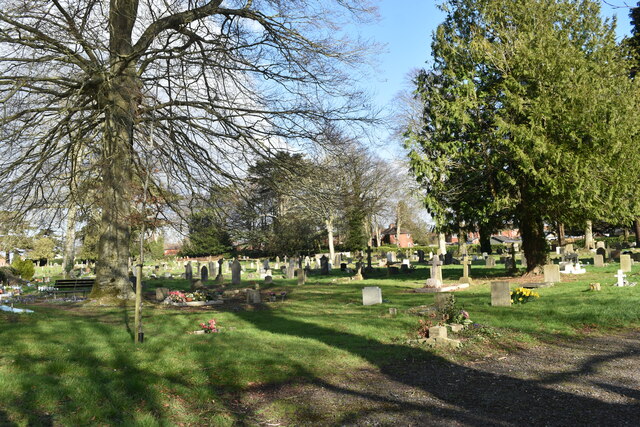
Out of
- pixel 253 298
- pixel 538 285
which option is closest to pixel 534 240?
pixel 538 285

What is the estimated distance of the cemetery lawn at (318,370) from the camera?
5559mm

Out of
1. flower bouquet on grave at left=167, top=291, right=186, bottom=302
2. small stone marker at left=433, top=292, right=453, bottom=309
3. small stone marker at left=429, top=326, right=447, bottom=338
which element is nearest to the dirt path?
small stone marker at left=429, top=326, right=447, bottom=338

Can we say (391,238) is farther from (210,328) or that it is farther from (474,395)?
(474,395)

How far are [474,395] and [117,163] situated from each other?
439 inches

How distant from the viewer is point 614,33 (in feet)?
65.1

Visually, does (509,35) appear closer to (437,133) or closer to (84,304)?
(437,133)

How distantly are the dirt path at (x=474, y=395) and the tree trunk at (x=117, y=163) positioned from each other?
9.18 meters

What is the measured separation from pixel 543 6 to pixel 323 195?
11979mm

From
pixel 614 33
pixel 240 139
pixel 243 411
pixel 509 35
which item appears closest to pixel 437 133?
pixel 509 35

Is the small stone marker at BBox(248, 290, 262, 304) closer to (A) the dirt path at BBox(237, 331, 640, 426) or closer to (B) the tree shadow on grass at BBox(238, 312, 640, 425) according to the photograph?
(B) the tree shadow on grass at BBox(238, 312, 640, 425)

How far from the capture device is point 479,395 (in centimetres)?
635

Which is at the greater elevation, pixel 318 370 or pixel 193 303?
pixel 193 303

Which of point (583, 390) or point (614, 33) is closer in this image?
point (583, 390)

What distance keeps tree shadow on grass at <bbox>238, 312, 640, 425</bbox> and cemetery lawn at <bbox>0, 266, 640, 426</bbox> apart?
0.9 inches
